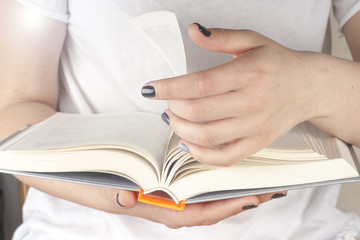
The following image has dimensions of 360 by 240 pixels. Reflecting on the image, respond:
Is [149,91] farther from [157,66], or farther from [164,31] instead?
[157,66]

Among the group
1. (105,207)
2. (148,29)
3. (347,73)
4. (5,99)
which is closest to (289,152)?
(347,73)

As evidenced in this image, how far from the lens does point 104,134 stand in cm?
61

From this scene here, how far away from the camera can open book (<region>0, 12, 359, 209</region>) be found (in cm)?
54

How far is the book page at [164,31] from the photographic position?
19.9 inches

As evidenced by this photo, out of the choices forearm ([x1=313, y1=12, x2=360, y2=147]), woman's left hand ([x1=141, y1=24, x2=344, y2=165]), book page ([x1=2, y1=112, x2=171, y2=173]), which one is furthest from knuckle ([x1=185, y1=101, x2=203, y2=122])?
forearm ([x1=313, y1=12, x2=360, y2=147])

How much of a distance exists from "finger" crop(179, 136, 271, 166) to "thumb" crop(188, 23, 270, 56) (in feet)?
0.43

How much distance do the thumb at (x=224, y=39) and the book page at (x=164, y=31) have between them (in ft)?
0.12

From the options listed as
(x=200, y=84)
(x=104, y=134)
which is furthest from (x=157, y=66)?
(x=200, y=84)

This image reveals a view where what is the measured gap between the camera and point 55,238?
0.80m

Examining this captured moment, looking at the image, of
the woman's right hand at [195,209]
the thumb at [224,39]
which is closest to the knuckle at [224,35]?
the thumb at [224,39]

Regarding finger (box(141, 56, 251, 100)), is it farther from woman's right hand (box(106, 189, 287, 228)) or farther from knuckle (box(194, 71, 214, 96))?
woman's right hand (box(106, 189, 287, 228))

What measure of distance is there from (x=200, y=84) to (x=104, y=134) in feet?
0.72

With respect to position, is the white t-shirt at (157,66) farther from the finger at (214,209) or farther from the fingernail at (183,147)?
the fingernail at (183,147)

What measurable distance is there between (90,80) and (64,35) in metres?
0.12
